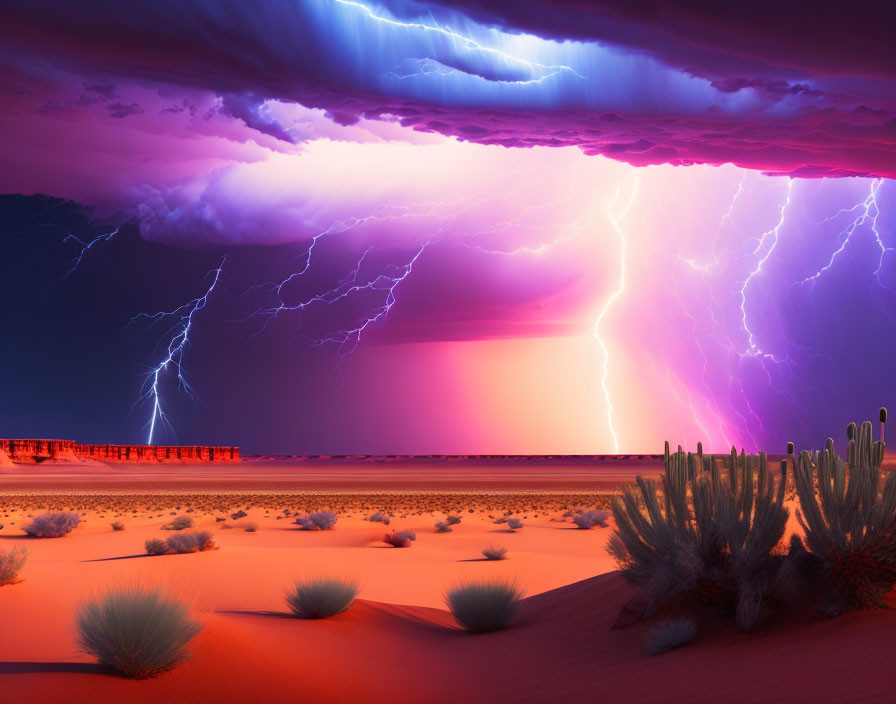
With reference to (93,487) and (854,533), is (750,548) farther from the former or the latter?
(93,487)

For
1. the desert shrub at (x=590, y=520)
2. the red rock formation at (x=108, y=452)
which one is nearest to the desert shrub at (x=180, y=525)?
the desert shrub at (x=590, y=520)

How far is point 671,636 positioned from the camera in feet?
26.0

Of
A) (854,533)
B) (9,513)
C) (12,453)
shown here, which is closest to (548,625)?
(854,533)

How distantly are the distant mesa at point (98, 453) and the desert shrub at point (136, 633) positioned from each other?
299ft

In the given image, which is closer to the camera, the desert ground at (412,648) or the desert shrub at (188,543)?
the desert ground at (412,648)

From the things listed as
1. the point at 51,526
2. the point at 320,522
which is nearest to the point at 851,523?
the point at 320,522

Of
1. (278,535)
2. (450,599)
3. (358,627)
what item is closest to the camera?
(358,627)

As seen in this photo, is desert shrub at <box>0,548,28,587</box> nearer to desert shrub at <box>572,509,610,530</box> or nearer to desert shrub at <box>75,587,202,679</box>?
desert shrub at <box>75,587,202,679</box>

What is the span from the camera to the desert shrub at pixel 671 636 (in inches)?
311

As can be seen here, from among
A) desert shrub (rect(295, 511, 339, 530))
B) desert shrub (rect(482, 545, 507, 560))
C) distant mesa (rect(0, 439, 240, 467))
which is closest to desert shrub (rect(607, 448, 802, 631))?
desert shrub (rect(482, 545, 507, 560))

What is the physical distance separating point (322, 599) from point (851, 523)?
18.0 ft

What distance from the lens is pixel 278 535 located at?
24.4 meters

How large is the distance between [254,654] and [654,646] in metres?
3.44

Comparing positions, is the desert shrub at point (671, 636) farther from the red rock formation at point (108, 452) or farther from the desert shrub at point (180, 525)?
the red rock formation at point (108, 452)
